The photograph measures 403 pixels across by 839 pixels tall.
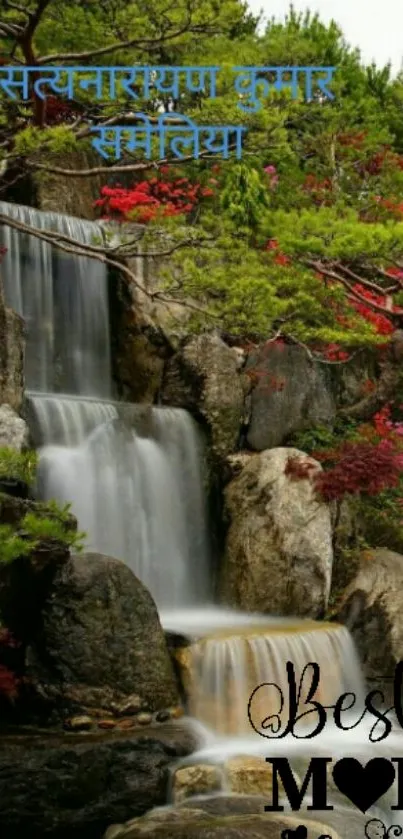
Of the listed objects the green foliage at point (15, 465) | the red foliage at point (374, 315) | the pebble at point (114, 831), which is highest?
the red foliage at point (374, 315)

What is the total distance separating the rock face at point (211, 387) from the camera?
12.8m

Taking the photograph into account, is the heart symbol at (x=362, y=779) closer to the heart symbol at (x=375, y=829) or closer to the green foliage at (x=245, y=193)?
the heart symbol at (x=375, y=829)

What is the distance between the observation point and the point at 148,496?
1145cm

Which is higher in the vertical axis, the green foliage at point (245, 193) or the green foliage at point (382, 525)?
the green foliage at point (245, 193)

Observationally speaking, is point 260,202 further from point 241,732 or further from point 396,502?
point 241,732

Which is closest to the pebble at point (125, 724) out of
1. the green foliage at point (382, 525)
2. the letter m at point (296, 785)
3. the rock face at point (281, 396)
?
the letter m at point (296, 785)

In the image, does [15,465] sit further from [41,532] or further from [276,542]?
[276,542]

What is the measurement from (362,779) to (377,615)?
3.21 metres

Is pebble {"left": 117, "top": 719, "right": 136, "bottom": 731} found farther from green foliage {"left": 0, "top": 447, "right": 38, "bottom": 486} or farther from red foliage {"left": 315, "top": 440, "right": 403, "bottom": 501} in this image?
red foliage {"left": 315, "top": 440, "right": 403, "bottom": 501}

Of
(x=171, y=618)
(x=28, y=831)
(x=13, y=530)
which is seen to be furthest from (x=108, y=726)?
(x=171, y=618)

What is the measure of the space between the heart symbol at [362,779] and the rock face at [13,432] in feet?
14.4

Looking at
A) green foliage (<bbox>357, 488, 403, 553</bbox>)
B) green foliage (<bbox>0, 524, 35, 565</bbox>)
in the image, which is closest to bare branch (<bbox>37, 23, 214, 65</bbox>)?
green foliage (<bbox>0, 524, 35, 565</bbox>)

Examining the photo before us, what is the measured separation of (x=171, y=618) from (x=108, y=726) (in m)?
2.98

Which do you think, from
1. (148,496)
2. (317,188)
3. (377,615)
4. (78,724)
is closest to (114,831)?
(78,724)
